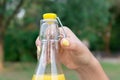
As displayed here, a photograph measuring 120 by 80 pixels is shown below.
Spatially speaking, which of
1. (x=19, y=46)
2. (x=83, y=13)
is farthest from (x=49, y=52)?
(x=19, y=46)

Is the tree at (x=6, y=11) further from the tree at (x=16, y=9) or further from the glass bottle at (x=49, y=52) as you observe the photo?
the glass bottle at (x=49, y=52)

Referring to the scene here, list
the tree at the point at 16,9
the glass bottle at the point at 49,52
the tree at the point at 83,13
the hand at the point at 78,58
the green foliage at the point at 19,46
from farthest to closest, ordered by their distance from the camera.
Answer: the green foliage at the point at 19,46
the tree at the point at 83,13
the tree at the point at 16,9
the hand at the point at 78,58
the glass bottle at the point at 49,52

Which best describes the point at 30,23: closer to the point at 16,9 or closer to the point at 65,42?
the point at 16,9

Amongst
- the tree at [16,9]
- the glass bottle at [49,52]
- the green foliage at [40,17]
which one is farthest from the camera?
the green foliage at [40,17]

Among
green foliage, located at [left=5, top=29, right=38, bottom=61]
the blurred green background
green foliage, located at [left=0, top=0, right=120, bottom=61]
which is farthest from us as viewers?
green foliage, located at [left=5, top=29, right=38, bottom=61]

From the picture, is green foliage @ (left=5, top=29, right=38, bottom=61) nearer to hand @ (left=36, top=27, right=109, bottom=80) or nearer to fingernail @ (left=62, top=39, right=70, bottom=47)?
hand @ (left=36, top=27, right=109, bottom=80)

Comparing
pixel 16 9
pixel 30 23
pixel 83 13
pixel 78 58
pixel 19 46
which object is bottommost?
pixel 78 58

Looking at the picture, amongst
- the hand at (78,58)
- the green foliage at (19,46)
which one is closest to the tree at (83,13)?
the green foliage at (19,46)

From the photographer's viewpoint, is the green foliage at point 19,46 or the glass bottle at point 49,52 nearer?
the glass bottle at point 49,52

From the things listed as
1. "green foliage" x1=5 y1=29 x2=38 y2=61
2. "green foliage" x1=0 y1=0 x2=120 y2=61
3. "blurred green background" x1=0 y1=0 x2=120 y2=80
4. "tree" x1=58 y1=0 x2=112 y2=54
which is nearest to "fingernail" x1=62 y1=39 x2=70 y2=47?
"blurred green background" x1=0 y1=0 x2=120 y2=80
